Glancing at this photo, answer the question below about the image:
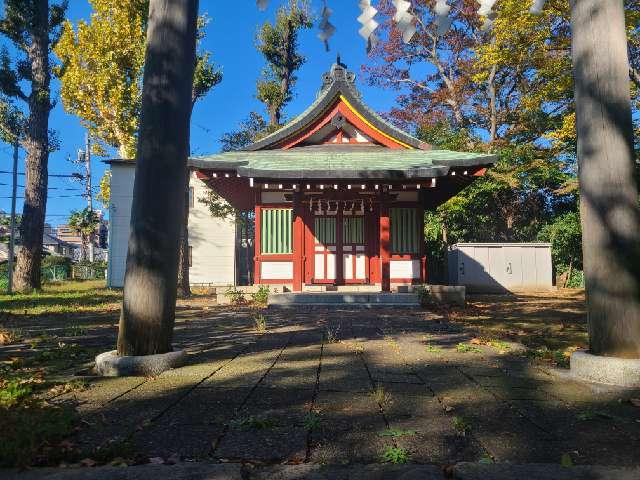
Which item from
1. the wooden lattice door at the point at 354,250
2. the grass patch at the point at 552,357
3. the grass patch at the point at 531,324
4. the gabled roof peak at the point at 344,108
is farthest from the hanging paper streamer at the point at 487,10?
the gabled roof peak at the point at 344,108

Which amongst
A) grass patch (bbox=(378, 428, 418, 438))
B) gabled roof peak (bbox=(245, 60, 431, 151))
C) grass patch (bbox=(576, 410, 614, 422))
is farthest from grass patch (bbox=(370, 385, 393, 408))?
gabled roof peak (bbox=(245, 60, 431, 151))

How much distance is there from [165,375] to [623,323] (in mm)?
3845

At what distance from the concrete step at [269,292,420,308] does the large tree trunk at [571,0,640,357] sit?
6870 mm

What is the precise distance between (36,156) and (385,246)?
14.0 m

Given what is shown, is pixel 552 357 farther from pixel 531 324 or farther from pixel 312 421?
pixel 531 324

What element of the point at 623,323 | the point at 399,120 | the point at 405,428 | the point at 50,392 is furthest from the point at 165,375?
the point at 399,120

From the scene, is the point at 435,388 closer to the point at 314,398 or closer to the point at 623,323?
the point at 314,398

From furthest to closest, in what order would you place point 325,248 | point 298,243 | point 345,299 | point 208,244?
point 208,244 → point 325,248 → point 298,243 → point 345,299

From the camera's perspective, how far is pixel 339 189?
458 inches

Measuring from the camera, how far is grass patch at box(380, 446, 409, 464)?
204 centimetres

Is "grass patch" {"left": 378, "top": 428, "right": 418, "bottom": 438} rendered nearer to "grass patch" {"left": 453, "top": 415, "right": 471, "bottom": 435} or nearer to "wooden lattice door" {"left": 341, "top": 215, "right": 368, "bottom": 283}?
"grass patch" {"left": 453, "top": 415, "right": 471, "bottom": 435}

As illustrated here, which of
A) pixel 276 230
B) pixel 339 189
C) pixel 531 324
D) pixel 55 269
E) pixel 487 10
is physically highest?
pixel 339 189

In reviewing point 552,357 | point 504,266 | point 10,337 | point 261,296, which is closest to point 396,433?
point 552,357

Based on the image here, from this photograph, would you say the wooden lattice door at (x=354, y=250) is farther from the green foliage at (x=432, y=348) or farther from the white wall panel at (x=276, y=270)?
the green foliage at (x=432, y=348)
